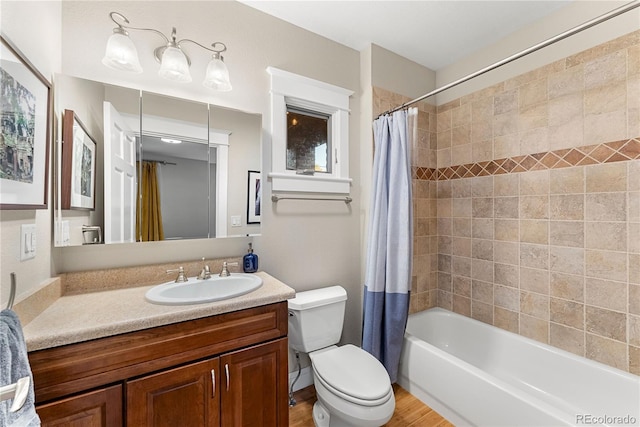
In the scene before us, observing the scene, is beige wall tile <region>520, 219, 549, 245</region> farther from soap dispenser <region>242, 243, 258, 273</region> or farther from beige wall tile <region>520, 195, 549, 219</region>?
soap dispenser <region>242, 243, 258, 273</region>

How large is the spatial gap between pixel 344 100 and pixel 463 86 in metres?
1.06

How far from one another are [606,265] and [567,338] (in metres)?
0.51

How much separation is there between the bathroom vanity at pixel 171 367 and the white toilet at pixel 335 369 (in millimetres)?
256

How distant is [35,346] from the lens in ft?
2.69

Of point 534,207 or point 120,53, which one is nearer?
point 120,53

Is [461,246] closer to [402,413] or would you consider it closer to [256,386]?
[402,413]

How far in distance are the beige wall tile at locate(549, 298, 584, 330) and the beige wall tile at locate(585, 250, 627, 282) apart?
217 mm

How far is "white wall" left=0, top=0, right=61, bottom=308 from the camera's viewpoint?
33.4 inches

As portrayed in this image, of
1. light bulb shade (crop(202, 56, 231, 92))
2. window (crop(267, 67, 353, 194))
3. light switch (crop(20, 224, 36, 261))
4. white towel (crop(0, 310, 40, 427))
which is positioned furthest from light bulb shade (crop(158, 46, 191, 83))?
white towel (crop(0, 310, 40, 427))

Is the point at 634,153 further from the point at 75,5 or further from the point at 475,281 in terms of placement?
the point at 75,5

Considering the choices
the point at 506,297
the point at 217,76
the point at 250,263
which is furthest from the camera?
the point at 506,297

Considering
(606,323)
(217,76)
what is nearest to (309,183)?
(217,76)

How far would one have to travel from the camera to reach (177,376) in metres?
1.04

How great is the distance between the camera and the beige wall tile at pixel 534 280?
1791 mm
